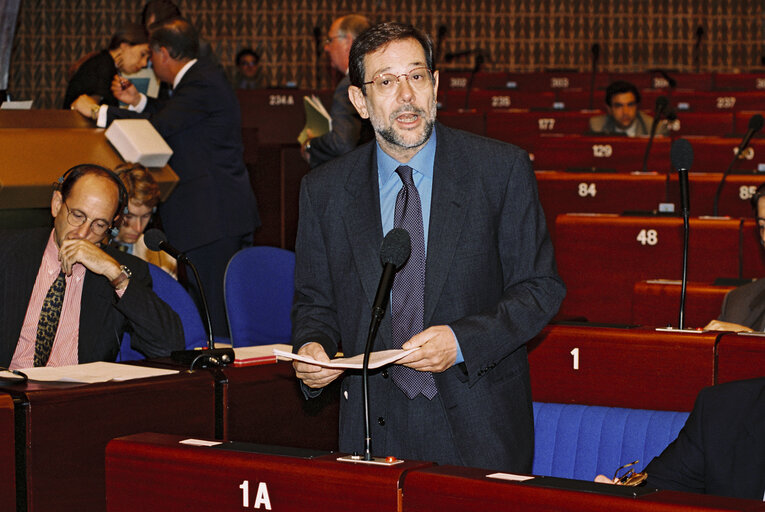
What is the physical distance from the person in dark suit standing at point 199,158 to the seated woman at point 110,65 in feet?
1.76

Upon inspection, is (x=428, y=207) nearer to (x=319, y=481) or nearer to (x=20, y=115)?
(x=319, y=481)

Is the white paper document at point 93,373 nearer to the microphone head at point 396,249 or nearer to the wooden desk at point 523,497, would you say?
the microphone head at point 396,249

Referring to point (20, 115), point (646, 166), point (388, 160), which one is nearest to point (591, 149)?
point (646, 166)

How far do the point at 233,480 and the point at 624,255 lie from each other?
12.6 ft

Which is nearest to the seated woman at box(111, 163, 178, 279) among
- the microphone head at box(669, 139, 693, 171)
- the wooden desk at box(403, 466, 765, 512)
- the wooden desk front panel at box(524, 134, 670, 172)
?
Result: the microphone head at box(669, 139, 693, 171)

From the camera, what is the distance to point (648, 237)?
5125mm

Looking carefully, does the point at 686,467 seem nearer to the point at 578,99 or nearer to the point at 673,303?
the point at 673,303

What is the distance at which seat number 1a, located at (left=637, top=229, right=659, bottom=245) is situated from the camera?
510cm

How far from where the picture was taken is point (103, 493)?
7.49 ft

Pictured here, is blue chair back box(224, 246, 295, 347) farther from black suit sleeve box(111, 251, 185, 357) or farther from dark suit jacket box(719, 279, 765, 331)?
dark suit jacket box(719, 279, 765, 331)

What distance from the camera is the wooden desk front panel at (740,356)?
288 cm

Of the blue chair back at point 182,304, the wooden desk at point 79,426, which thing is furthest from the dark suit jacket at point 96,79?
the wooden desk at point 79,426

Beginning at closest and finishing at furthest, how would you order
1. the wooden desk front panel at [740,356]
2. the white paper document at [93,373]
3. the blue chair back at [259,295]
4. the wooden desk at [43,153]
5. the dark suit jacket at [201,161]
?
the white paper document at [93,373]
the wooden desk front panel at [740,356]
the wooden desk at [43,153]
the blue chair back at [259,295]
the dark suit jacket at [201,161]

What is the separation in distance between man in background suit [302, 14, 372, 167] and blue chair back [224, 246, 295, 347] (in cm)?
91
